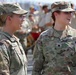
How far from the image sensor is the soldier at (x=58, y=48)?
5.43 meters

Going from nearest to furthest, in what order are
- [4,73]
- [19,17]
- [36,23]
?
[4,73], [19,17], [36,23]

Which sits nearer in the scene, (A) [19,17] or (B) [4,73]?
(B) [4,73]

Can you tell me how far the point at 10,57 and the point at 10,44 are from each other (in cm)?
16

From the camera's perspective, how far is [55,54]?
5.50m

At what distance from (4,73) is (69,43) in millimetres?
1053

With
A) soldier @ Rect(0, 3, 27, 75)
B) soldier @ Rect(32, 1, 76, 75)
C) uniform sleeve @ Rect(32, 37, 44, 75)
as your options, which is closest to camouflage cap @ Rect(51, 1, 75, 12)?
soldier @ Rect(32, 1, 76, 75)

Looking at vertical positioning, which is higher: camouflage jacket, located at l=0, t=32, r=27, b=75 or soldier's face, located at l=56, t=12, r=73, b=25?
soldier's face, located at l=56, t=12, r=73, b=25

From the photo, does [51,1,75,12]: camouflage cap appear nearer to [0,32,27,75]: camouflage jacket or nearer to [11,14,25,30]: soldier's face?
[11,14,25,30]: soldier's face

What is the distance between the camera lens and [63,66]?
17.8 feet

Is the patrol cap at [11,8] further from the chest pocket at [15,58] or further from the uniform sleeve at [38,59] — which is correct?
the uniform sleeve at [38,59]

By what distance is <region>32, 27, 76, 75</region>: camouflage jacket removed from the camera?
543 cm

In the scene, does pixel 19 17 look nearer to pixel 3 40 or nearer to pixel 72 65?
pixel 3 40

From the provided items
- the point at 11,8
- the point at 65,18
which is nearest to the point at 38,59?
the point at 65,18

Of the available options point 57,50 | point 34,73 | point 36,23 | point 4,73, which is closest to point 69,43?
point 57,50
